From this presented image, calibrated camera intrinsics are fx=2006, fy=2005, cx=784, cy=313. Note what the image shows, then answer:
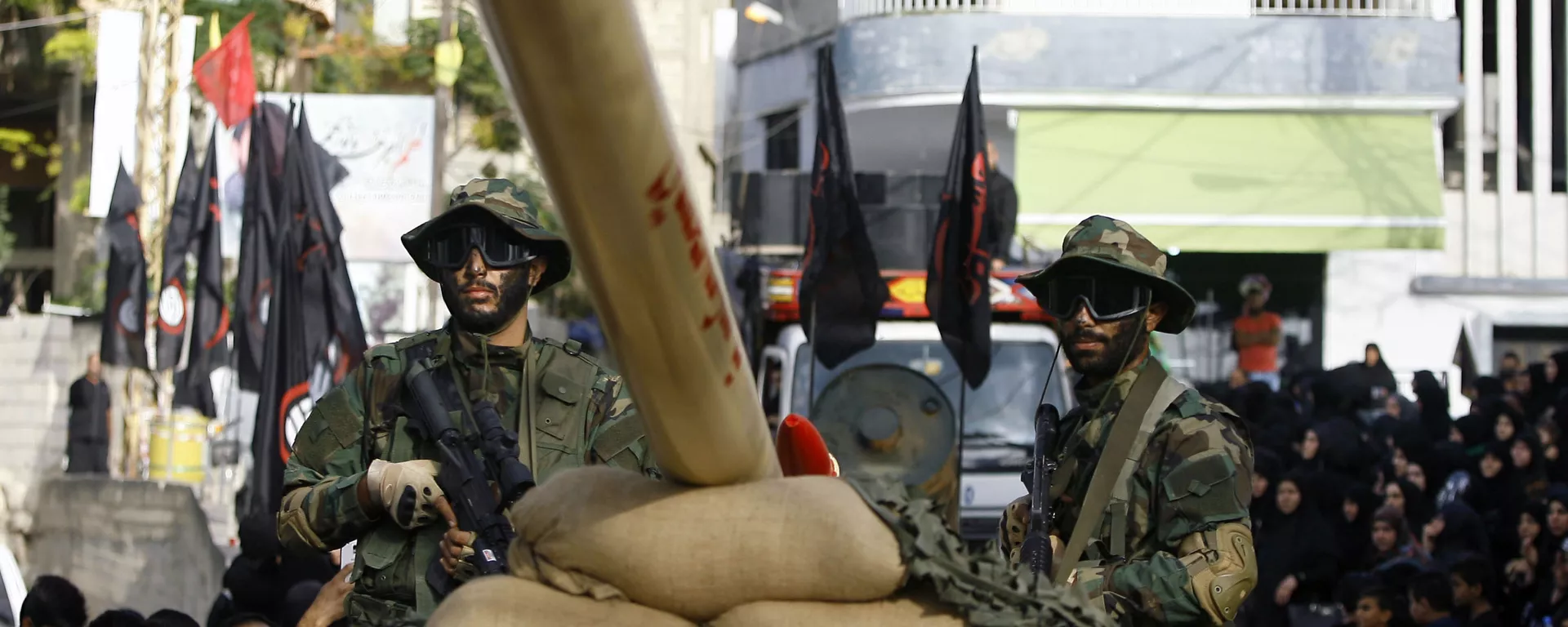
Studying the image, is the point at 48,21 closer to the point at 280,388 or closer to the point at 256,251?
the point at 256,251

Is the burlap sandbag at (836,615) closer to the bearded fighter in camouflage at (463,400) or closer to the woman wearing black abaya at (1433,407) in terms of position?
the bearded fighter in camouflage at (463,400)

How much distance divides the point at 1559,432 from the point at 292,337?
7.00 meters

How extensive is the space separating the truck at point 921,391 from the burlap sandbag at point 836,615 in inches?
298

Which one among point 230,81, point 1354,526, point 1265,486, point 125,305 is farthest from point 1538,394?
point 230,81

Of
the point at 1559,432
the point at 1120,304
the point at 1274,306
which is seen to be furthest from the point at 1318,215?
the point at 1120,304

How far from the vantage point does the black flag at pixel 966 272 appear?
958 cm

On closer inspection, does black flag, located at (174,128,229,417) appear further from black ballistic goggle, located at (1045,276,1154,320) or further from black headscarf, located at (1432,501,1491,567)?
black ballistic goggle, located at (1045,276,1154,320)

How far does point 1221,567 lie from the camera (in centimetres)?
402

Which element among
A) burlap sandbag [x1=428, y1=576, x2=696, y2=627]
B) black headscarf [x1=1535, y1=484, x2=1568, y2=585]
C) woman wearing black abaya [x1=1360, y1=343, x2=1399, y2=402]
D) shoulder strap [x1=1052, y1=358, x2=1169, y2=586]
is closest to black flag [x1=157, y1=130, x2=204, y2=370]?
woman wearing black abaya [x1=1360, y1=343, x2=1399, y2=402]

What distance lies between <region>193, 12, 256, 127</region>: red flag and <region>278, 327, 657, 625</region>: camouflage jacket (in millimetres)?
14602

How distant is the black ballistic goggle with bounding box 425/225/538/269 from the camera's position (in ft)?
13.5

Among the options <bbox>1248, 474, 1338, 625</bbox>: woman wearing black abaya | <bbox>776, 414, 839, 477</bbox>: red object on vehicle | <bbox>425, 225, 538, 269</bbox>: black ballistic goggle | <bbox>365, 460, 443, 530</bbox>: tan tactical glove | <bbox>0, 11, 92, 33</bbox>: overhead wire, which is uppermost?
<bbox>0, 11, 92, 33</bbox>: overhead wire

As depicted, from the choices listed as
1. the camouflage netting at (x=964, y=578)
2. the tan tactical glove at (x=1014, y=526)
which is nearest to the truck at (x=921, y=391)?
the tan tactical glove at (x=1014, y=526)

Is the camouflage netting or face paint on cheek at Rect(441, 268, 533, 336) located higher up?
face paint on cheek at Rect(441, 268, 533, 336)
